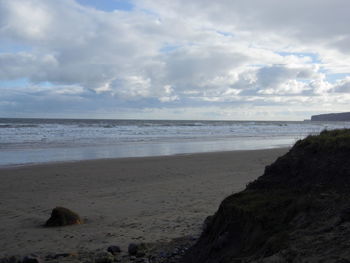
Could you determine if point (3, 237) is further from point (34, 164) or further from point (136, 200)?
point (34, 164)

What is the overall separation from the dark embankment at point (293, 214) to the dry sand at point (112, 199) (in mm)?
2015

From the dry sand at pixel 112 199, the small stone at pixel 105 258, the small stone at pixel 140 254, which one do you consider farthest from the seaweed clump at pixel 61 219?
the small stone at pixel 140 254

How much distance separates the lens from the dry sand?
7.16m

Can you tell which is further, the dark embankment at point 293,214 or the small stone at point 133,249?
the small stone at point 133,249

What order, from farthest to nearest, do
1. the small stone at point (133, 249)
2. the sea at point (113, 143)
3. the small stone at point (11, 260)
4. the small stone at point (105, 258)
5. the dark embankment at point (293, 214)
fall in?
the sea at point (113, 143)
the small stone at point (133, 249)
the small stone at point (11, 260)
the small stone at point (105, 258)
the dark embankment at point (293, 214)

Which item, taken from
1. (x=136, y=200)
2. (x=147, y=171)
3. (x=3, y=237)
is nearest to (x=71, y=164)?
(x=147, y=171)

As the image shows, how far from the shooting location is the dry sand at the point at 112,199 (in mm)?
7160

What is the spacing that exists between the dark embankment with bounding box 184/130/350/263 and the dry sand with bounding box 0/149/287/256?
202cm

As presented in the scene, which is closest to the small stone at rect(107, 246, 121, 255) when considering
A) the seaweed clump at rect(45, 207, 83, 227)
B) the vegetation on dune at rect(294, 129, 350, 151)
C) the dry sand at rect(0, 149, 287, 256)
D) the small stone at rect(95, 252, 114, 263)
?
the small stone at rect(95, 252, 114, 263)

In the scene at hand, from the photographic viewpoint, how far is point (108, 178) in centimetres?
1388

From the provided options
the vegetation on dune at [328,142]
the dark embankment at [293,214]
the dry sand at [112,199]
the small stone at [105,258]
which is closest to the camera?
the dark embankment at [293,214]

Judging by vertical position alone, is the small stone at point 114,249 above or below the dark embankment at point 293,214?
below

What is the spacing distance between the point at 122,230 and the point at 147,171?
797 centimetres

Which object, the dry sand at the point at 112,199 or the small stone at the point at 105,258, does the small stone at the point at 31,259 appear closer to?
the dry sand at the point at 112,199
